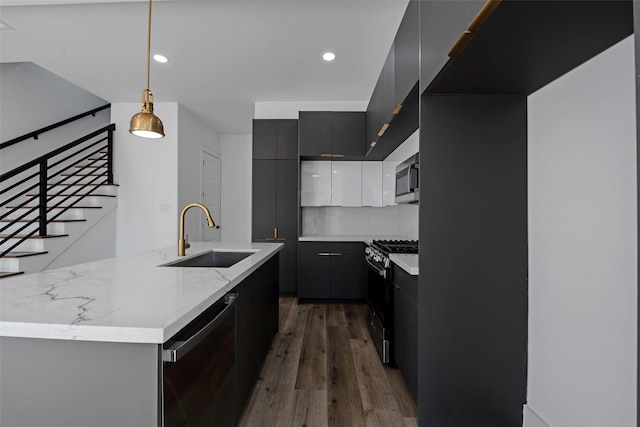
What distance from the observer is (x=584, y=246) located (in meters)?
1.24

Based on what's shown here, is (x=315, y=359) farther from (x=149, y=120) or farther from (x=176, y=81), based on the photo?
(x=176, y=81)

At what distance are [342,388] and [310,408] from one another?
11.5 inches

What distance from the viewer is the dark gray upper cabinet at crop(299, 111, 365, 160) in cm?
390

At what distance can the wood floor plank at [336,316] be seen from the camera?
3141 millimetres

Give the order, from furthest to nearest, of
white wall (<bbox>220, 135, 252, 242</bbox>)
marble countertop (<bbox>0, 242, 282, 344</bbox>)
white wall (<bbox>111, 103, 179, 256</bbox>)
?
1. white wall (<bbox>220, 135, 252, 242</bbox>)
2. white wall (<bbox>111, 103, 179, 256</bbox>)
3. marble countertop (<bbox>0, 242, 282, 344</bbox>)

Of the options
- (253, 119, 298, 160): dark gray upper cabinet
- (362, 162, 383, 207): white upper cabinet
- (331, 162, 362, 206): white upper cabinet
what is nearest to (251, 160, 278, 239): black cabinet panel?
(253, 119, 298, 160): dark gray upper cabinet

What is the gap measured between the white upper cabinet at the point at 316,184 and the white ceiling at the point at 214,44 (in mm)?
1001

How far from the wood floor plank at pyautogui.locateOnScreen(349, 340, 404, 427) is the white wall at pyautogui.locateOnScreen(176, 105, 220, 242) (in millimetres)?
3609

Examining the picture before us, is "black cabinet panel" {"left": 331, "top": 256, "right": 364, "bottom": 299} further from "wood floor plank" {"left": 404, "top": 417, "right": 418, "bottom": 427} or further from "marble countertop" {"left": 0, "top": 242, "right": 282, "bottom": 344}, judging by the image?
"marble countertop" {"left": 0, "top": 242, "right": 282, "bottom": 344}

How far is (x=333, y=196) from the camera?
414 centimetres

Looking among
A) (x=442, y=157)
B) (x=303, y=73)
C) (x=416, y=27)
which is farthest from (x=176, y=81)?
(x=442, y=157)

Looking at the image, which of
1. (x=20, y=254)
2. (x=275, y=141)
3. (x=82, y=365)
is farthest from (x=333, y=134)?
(x=20, y=254)

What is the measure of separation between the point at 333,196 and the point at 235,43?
Answer: 2130 millimetres

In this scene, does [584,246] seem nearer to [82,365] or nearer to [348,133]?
[82,365]
